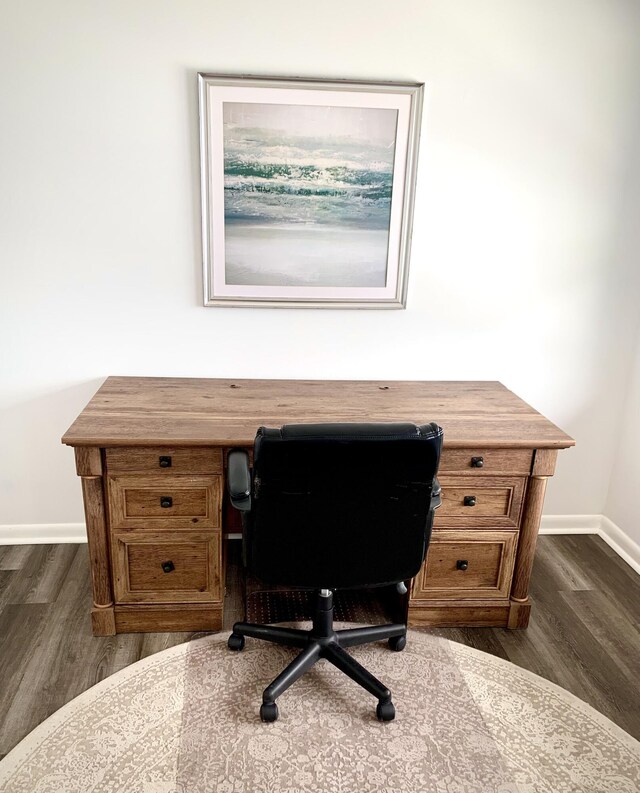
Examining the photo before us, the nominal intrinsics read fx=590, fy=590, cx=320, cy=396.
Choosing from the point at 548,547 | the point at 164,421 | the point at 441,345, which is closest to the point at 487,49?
the point at 441,345

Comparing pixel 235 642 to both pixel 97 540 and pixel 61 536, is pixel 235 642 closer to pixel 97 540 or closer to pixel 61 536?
pixel 97 540

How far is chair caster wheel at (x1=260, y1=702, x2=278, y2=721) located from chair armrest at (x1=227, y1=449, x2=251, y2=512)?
0.61 meters

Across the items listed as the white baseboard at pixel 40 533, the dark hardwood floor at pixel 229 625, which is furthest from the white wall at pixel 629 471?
the white baseboard at pixel 40 533

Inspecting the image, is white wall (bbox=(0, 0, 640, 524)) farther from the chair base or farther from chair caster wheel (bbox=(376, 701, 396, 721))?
chair caster wheel (bbox=(376, 701, 396, 721))

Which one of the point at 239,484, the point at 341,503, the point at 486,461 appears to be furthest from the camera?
the point at 486,461

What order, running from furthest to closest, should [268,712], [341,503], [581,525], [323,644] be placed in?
1. [581,525]
2. [323,644]
3. [268,712]
4. [341,503]

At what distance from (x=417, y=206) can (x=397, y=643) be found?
5.46ft

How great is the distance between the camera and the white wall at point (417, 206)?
216 centimetres

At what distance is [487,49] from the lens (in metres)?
2.24

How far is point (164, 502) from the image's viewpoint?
198 centimetres

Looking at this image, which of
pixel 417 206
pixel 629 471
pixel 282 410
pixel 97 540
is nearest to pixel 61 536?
pixel 97 540

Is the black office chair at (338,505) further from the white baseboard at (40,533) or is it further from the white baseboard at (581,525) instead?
the white baseboard at (581,525)

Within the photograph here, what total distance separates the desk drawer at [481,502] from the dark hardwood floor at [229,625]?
447mm

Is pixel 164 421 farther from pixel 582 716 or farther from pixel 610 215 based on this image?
pixel 610 215
